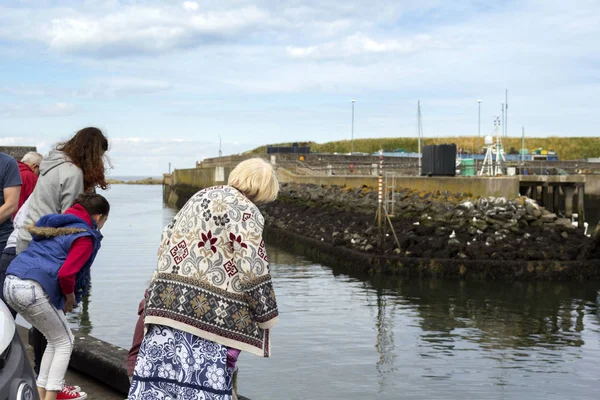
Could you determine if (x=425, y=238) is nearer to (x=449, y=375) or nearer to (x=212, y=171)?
(x=449, y=375)

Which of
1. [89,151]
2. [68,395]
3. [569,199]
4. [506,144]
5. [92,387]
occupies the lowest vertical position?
[569,199]

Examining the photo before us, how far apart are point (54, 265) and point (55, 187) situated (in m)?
0.71

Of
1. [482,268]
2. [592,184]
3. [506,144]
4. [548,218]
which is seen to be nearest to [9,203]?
[482,268]

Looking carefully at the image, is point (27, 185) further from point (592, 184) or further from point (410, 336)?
point (592, 184)

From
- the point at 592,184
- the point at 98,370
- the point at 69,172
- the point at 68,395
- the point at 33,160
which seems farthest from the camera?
the point at 592,184

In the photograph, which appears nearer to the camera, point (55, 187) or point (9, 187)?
point (55, 187)

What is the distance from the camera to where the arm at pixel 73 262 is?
4.49 m

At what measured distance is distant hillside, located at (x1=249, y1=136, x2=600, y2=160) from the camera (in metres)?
99.1

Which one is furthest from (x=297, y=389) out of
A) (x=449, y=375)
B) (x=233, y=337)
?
(x=233, y=337)

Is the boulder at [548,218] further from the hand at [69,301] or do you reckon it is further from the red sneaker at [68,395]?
the hand at [69,301]

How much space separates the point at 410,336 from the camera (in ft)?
43.1

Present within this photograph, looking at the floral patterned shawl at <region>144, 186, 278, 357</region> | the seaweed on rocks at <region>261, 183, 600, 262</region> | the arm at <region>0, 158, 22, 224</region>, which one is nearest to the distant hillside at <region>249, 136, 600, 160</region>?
the seaweed on rocks at <region>261, 183, 600, 262</region>

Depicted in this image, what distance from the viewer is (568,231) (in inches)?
955

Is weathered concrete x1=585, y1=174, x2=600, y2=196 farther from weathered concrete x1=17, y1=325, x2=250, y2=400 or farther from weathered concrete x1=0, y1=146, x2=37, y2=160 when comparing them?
weathered concrete x1=17, y1=325, x2=250, y2=400
